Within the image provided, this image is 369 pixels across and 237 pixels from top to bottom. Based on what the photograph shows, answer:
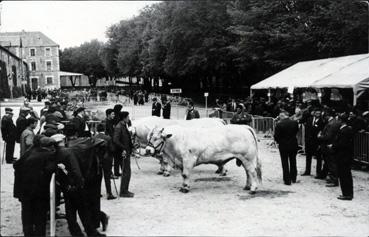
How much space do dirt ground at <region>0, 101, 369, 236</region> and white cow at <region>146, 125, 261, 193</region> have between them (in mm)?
687

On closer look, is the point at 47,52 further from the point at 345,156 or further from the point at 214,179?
the point at 345,156

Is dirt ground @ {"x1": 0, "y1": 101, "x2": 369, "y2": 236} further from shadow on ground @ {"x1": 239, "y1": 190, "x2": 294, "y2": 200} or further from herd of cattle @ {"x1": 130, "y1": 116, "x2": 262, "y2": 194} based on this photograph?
herd of cattle @ {"x1": 130, "y1": 116, "x2": 262, "y2": 194}

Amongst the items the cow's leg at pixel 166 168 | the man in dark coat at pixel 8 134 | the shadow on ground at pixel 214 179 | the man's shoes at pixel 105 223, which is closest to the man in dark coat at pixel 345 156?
the shadow on ground at pixel 214 179

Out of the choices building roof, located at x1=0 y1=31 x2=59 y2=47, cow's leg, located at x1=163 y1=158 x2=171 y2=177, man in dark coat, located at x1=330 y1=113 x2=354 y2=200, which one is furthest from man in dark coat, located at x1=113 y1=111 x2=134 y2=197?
man in dark coat, located at x1=330 y1=113 x2=354 y2=200

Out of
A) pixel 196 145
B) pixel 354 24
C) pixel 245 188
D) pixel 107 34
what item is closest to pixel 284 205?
pixel 245 188

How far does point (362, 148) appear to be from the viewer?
609 inches

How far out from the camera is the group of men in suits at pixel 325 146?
1155cm

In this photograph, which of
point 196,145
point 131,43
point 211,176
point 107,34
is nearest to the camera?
point 196,145

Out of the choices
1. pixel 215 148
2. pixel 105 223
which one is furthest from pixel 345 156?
pixel 105 223

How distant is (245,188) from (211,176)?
7.29ft

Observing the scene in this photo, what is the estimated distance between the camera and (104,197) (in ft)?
38.6

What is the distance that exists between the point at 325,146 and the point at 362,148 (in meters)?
3.02

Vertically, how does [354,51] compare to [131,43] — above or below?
below

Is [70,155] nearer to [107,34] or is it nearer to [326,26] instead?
[326,26]
